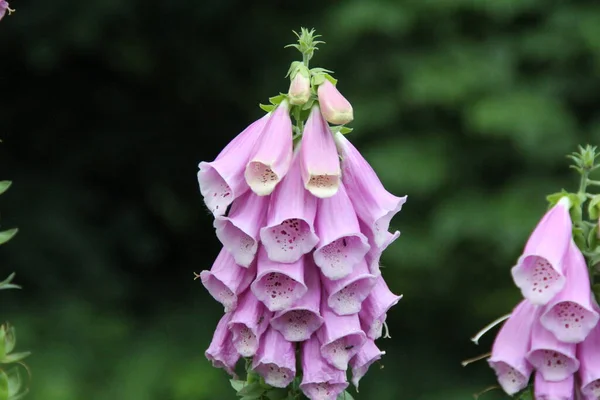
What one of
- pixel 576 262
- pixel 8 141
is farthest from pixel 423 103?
pixel 576 262

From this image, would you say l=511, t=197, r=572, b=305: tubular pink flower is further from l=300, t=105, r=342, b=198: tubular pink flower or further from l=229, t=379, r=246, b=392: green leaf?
l=229, t=379, r=246, b=392: green leaf

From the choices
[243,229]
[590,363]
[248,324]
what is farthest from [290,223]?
[590,363]

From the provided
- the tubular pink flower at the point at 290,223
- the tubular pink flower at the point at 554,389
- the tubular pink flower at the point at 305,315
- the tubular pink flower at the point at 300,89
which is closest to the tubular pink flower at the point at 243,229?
the tubular pink flower at the point at 290,223

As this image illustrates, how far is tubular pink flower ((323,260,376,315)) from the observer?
2264mm

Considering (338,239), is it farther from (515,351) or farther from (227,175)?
(515,351)

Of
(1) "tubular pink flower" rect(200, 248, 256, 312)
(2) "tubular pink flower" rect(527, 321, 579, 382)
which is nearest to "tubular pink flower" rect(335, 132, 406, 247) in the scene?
(1) "tubular pink flower" rect(200, 248, 256, 312)

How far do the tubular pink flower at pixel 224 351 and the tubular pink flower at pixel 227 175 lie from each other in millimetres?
241

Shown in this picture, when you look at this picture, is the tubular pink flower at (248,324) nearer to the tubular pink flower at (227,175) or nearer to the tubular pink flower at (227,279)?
the tubular pink flower at (227,279)

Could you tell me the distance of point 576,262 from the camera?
7.42 ft

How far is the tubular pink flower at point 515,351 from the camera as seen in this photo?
2297 mm

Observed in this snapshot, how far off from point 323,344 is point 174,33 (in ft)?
18.7

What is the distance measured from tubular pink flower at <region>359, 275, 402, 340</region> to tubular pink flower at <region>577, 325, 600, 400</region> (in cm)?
38

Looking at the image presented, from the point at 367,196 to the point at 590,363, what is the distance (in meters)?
0.54

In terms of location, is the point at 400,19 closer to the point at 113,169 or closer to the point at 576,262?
the point at 113,169
